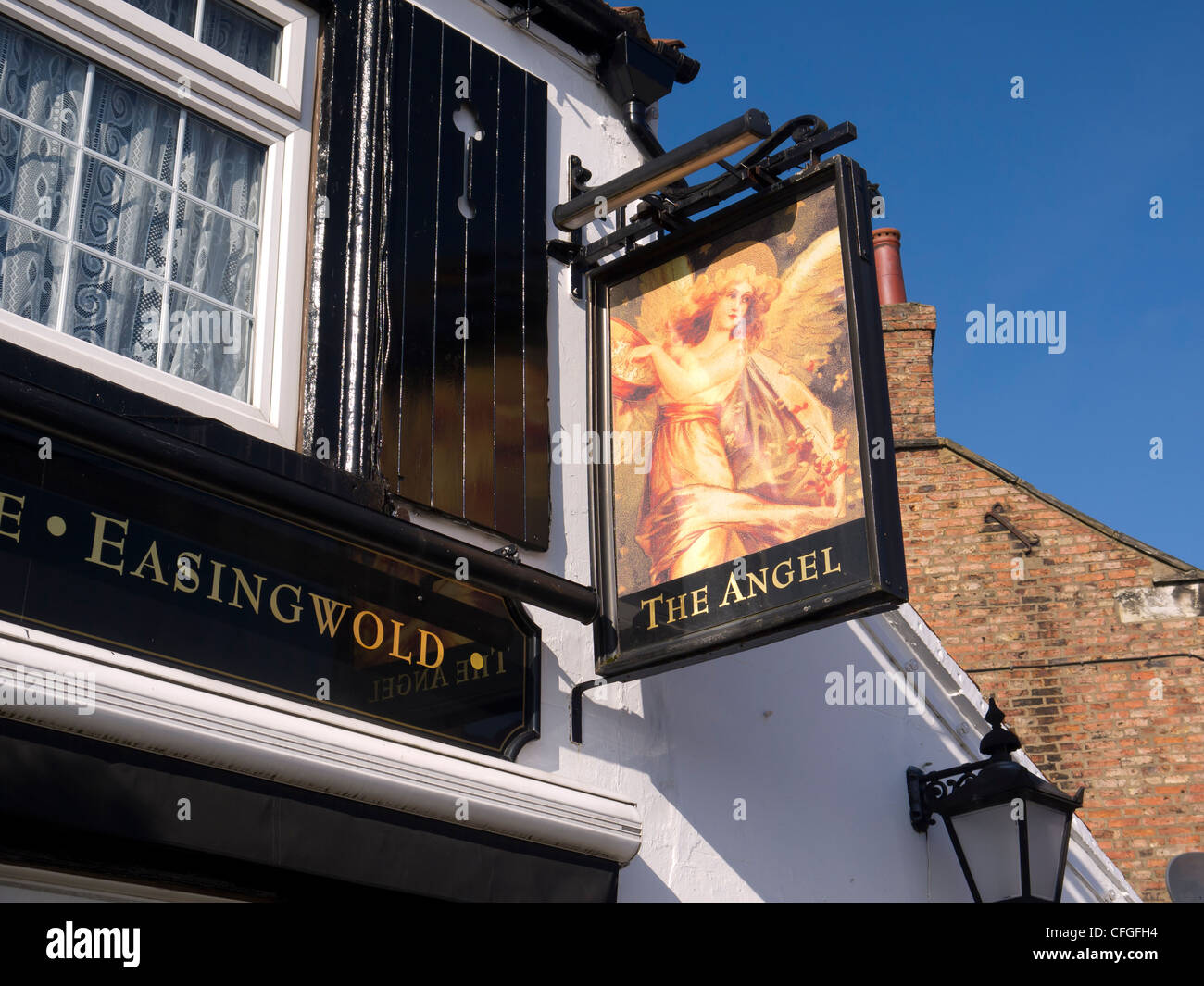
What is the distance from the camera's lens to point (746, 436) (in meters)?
5.21

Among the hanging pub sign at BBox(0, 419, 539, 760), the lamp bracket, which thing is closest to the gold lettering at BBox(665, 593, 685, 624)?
the hanging pub sign at BBox(0, 419, 539, 760)

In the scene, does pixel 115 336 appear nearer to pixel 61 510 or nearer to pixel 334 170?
pixel 61 510

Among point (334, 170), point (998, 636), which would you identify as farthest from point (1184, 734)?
point (334, 170)

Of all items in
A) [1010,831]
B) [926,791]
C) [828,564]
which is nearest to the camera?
[828,564]

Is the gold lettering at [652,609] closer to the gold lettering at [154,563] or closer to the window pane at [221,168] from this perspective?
the gold lettering at [154,563]

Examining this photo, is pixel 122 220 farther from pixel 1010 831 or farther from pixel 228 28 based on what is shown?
pixel 1010 831

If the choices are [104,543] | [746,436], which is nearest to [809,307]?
[746,436]

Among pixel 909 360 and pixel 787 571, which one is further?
pixel 909 360

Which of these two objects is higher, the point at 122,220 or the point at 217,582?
the point at 122,220

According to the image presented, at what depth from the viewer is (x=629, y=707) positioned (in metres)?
5.51

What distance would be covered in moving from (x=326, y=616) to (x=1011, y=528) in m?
9.88

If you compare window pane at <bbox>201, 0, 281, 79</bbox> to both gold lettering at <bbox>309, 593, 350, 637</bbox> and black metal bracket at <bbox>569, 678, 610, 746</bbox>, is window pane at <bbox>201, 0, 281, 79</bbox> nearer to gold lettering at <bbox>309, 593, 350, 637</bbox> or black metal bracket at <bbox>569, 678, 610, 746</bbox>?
gold lettering at <bbox>309, 593, 350, 637</bbox>

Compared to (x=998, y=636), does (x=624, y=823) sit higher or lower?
lower
